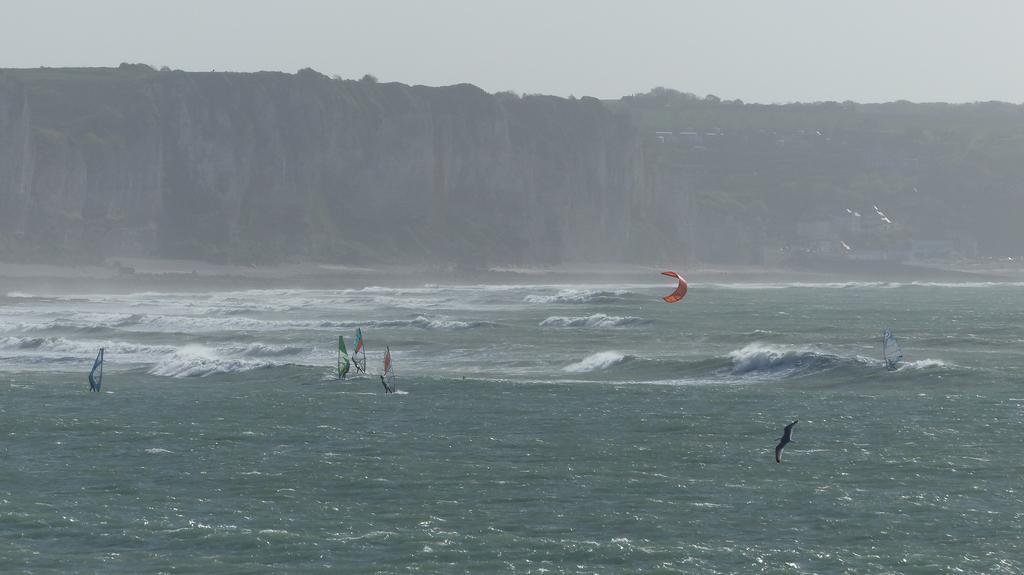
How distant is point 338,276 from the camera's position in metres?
127

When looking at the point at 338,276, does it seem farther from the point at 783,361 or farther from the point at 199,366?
the point at 783,361

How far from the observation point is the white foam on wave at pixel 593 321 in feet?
235

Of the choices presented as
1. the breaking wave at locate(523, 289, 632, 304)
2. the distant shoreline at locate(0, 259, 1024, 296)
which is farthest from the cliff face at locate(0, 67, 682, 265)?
the breaking wave at locate(523, 289, 632, 304)

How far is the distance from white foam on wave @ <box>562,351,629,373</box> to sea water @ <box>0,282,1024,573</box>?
196 mm

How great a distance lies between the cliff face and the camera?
416 ft

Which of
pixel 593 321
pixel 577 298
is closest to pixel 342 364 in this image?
pixel 593 321

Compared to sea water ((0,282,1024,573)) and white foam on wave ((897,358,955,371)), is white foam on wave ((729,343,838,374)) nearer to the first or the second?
sea water ((0,282,1024,573))

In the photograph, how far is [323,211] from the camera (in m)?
143

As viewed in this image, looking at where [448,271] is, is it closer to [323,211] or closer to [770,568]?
[323,211]

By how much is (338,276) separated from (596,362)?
255 ft

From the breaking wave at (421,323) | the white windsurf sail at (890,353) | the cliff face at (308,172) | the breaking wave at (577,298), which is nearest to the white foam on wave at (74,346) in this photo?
the breaking wave at (421,323)

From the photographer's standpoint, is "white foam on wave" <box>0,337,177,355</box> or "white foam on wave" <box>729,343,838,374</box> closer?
"white foam on wave" <box>729,343,838,374</box>

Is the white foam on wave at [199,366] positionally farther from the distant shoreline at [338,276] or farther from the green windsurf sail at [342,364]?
the distant shoreline at [338,276]

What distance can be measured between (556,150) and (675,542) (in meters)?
137
